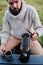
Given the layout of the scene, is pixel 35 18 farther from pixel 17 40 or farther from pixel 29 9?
pixel 17 40

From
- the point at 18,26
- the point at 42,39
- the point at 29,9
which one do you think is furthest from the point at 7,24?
the point at 42,39

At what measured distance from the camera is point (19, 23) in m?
3.13

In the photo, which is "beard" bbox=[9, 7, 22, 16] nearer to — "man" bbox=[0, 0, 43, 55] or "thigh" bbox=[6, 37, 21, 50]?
"man" bbox=[0, 0, 43, 55]

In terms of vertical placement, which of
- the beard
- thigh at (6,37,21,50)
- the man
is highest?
the beard

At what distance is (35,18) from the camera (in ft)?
10.0

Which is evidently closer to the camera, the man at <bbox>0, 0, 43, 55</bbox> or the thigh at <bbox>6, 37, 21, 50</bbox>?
the man at <bbox>0, 0, 43, 55</bbox>

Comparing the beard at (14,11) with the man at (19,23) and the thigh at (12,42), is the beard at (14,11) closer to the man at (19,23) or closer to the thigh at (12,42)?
the man at (19,23)

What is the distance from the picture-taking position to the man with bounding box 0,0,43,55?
299 centimetres

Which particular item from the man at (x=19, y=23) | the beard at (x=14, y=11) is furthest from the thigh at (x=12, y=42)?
the beard at (x=14, y=11)

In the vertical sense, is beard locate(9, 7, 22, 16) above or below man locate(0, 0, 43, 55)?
above

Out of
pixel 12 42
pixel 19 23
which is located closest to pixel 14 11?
pixel 19 23

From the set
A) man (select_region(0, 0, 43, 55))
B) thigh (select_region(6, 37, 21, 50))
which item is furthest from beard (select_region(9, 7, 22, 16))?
thigh (select_region(6, 37, 21, 50))

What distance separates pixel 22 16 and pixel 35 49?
0.45 meters

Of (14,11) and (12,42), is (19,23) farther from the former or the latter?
(12,42)
